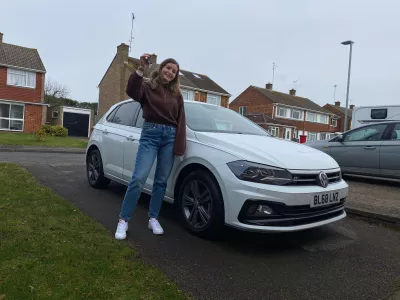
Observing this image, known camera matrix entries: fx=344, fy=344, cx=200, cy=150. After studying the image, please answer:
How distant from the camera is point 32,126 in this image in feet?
88.0

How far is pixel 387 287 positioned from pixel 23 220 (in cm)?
364

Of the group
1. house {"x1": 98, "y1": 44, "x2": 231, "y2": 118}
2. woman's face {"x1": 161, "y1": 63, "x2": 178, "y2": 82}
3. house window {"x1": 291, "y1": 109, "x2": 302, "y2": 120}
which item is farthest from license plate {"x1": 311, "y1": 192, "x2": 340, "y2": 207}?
house window {"x1": 291, "y1": 109, "x2": 302, "y2": 120}

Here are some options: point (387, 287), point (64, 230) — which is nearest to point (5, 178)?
point (64, 230)

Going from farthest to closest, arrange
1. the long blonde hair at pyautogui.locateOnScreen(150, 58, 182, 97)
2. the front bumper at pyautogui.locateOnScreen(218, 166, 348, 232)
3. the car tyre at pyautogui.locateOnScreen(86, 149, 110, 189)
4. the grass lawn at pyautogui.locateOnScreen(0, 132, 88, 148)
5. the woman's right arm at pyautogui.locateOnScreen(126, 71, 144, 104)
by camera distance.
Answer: the grass lawn at pyautogui.locateOnScreen(0, 132, 88, 148)
the car tyre at pyautogui.locateOnScreen(86, 149, 110, 189)
the long blonde hair at pyautogui.locateOnScreen(150, 58, 182, 97)
the woman's right arm at pyautogui.locateOnScreen(126, 71, 144, 104)
the front bumper at pyautogui.locateOnScreen(218, 166, 348, 232)

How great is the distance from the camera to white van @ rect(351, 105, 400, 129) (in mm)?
11008

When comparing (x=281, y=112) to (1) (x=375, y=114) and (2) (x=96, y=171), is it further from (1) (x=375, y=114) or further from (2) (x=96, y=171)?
(2) (x=96, y=171)

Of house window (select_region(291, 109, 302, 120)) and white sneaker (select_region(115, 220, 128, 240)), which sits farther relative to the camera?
house window (select_region(291, 109, 302, 120))

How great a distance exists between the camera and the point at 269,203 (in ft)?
10.6

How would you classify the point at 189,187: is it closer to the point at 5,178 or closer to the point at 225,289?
the point at 225,289

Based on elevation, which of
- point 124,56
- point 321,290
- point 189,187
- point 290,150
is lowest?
point 321,290

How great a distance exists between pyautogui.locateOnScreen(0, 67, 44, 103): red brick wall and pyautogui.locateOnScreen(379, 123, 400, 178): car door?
25.9 meters

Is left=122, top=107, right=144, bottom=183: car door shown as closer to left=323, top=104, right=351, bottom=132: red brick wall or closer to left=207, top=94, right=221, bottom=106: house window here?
left=207, top=94, right=221, bottom=106: house window

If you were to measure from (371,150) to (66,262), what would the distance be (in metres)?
6.96

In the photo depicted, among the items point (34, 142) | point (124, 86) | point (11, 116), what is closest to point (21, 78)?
point (11, 116)
